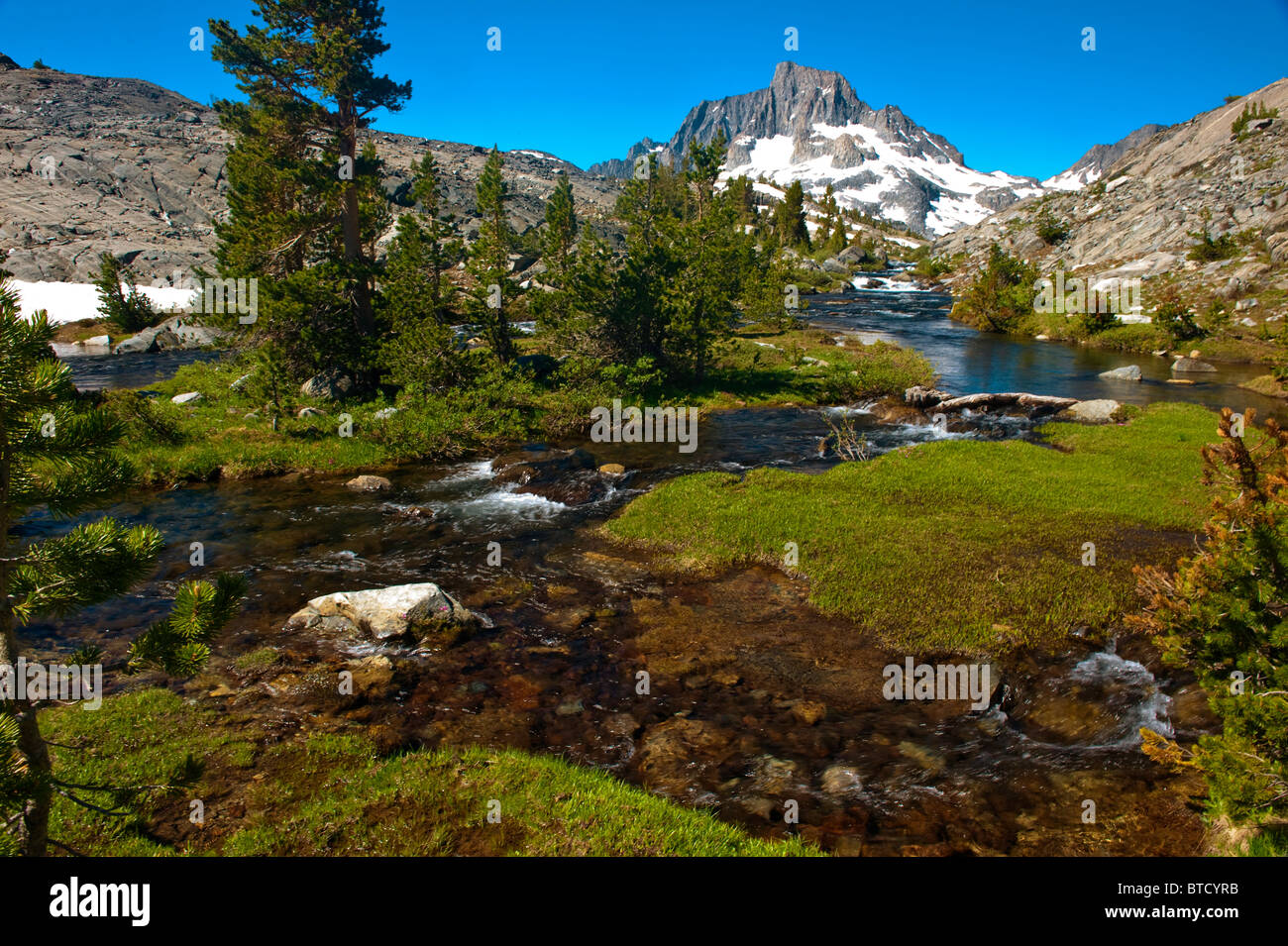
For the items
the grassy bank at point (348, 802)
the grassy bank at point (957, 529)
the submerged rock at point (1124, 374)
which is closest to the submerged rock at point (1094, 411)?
the grassy bank at point (957, 529)

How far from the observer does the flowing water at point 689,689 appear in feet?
28.6

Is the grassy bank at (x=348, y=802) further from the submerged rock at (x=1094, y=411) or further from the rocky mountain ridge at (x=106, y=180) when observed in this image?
the rocky mountain ridge at (x=106, y=180)

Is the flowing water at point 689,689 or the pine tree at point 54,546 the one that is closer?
the pine tree at point 54,546

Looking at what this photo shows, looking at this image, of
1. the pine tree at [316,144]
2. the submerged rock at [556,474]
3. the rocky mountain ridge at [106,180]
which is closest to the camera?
the submerged rock at [556,474]

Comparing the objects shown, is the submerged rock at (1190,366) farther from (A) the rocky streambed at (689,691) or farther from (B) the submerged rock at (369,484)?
(B) the submerged rock at (369,484)

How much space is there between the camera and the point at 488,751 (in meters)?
9.53

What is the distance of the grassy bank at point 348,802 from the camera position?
7.45 m

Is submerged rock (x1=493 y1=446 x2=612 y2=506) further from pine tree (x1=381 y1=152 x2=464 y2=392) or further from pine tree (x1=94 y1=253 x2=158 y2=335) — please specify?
pine tree (x1=94 y1=253 x2=158 y2=335)

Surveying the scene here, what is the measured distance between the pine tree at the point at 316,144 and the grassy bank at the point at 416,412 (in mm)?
5125

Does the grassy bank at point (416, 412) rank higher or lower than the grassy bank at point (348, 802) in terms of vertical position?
higher

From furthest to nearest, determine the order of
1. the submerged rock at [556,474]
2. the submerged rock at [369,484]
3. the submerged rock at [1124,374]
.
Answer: the submerged rock at [1124,374] < the submerged rock at [369,484] < the submerged rock at [556,474]

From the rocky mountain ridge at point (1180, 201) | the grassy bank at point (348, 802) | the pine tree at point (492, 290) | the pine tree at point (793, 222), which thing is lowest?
the grassy bank at point (348, 802)
